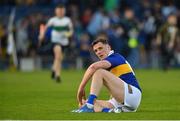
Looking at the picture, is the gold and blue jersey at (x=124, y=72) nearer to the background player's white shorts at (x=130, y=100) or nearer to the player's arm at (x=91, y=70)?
the background player's white shorts at (x=130, y=100)

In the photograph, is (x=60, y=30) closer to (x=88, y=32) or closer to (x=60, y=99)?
(x=60, y=99)

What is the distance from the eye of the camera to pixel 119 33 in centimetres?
3719

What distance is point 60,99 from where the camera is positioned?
1939cm

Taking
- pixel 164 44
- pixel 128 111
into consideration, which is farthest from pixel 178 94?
pixel 164 44

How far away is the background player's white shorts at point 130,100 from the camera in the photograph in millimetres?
14741

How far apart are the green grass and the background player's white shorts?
7.7 inches

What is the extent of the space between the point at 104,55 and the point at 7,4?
24087 millimetres

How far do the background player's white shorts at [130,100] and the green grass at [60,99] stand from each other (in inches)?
7.7

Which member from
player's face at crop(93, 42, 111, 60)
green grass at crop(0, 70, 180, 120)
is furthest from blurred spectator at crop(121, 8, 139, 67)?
player's face at crop(93, 42, 111, 60)

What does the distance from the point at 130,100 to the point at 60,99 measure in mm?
4837

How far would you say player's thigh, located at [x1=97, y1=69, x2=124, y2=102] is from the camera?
14477mm

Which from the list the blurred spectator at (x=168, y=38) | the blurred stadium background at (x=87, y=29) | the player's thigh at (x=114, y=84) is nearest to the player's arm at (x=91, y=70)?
the player's thigh at (x=114, y=84)

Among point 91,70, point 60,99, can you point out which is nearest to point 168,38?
point 60,99

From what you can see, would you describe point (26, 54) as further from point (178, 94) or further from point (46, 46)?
point (178, 94)
